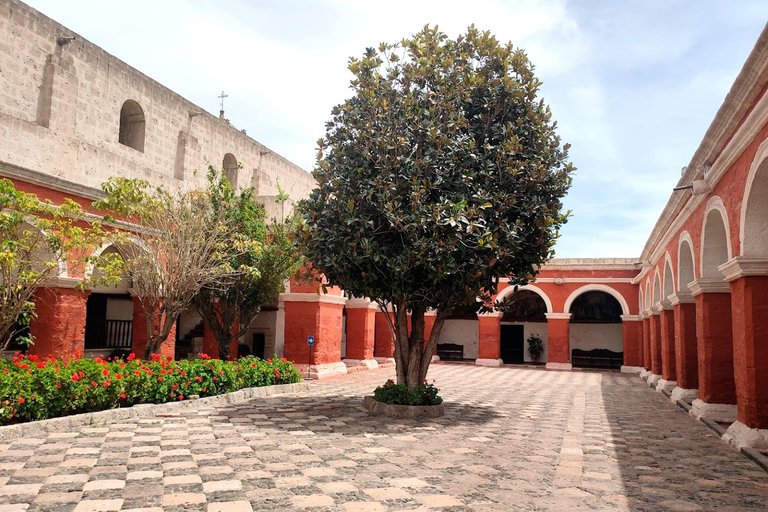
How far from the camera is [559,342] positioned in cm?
2470

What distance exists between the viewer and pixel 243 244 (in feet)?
41.5

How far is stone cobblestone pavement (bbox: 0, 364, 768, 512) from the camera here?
5254 millimetres

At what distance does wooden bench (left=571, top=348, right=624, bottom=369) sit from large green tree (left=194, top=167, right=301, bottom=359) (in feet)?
54.1

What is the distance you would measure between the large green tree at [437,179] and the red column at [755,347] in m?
3.09

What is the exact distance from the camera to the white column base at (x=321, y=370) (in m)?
16.6

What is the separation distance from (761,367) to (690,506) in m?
3.23

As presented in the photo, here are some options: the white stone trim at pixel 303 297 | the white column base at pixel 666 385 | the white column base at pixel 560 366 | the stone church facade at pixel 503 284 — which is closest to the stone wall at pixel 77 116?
the stone church facade at pixel 503 284

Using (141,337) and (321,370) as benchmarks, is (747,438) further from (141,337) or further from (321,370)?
(141,337)

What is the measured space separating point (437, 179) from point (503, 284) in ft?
55.6

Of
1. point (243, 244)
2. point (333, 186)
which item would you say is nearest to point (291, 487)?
point (333, 186)

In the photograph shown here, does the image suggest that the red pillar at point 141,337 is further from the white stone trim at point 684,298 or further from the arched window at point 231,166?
the white stone trim at point 684,298

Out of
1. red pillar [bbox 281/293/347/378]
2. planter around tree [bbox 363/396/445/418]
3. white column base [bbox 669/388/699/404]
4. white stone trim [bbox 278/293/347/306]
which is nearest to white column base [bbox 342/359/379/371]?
red pillar [bbox 281/293/347/378]

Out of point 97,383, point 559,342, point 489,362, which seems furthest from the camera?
point 489,362

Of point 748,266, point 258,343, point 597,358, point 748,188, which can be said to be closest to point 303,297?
point 258,343
